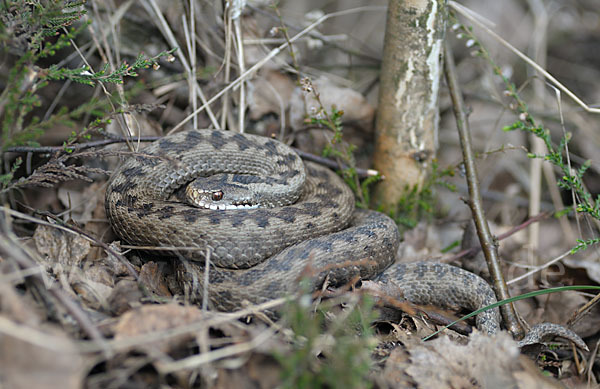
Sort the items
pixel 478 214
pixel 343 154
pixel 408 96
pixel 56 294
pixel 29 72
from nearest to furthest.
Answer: pixel 56 294, pixel 29 72, pixel 478 214, pixel 408 96, pixel 343 154

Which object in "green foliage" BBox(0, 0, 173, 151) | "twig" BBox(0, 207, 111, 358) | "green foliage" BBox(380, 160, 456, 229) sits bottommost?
"green foliage" BBox(380, 160, 456, 229)

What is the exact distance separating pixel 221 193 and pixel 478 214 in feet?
8.79

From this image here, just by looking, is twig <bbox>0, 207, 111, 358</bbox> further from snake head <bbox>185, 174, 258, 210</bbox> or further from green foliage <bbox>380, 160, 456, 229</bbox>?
green foliage <bbox>380, 160, 456, 229</bbox>

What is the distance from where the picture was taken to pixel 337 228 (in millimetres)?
4809

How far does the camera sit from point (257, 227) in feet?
14.1

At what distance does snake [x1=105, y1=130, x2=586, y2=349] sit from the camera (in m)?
3.89

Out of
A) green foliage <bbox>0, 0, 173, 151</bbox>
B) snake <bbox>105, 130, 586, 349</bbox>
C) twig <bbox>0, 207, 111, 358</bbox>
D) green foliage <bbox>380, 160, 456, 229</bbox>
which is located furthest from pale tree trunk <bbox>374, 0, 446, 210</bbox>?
twig <bbox>0, 207, 111, 358</bbox>

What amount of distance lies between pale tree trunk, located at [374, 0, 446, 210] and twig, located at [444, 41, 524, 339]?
315 millimetres

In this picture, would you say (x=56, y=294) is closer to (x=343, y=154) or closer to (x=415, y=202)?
(x=343, y=154)

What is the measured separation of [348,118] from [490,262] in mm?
2568

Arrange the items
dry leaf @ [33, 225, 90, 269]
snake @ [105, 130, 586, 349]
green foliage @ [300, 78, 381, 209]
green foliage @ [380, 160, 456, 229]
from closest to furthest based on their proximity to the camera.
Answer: dry leaf @ [33, 225, 90, 269]
snake @ [105, 130, 586, 349]
green foliage @ [300, 78, 381, 209]
green foliage @ [380, 160, 456, 229]

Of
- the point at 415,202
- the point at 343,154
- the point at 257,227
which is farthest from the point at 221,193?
the point at 415,202

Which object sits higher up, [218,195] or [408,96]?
[408,96]

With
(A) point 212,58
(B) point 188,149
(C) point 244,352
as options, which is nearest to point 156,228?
(B) point 188,149
